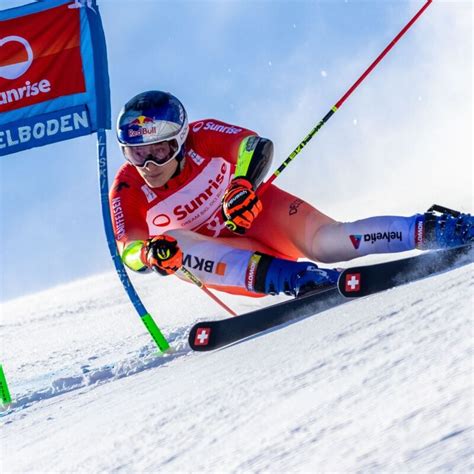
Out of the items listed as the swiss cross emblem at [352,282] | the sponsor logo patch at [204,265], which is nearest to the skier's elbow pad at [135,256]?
the sponsor logo patch at [204,265]

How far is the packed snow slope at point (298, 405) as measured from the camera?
1475 mm

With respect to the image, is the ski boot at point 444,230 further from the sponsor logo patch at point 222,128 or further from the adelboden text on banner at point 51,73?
the adelboden text on banner at point 51,73

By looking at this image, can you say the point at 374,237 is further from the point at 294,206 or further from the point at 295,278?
the point at 294,206

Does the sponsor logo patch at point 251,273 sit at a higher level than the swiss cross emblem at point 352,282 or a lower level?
higher

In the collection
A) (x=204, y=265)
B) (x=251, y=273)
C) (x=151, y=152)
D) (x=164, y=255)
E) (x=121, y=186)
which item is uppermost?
(x=151, y=152)

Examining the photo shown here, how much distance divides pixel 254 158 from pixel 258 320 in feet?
3.68

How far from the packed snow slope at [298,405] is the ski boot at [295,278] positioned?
0.46 m

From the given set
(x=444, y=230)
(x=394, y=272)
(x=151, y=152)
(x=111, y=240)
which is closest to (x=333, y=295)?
(x=394, y=272)

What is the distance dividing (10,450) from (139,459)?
1.15 m

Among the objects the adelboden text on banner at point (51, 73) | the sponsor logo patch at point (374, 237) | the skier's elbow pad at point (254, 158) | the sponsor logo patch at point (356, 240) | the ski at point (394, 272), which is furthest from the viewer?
the adelboden text on banner at point (51, 73)

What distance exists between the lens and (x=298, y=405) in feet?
6.53

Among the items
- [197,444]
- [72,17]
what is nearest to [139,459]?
[197,444]

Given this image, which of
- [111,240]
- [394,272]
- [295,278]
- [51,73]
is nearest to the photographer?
[394,272]

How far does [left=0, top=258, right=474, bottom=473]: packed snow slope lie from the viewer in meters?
1.47
